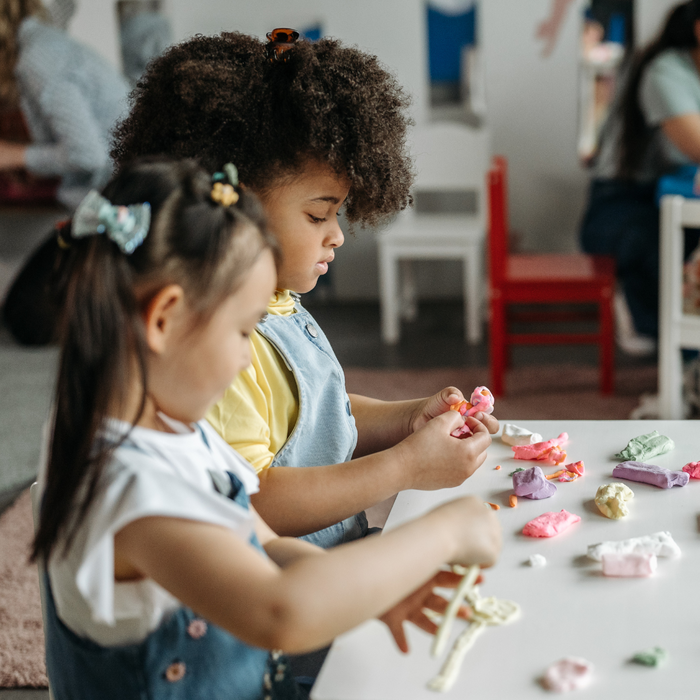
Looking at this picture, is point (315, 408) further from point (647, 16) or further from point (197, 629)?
point (647, 16)

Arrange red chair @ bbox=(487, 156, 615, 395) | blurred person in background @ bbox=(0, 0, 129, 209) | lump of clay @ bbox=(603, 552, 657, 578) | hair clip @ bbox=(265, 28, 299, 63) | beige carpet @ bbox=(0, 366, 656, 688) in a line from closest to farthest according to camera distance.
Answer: lump of clay @ bbox=(603, 552, 657, 578)
hair clip @ bbox=(265, 28, 299, 63)
beige carpet @ bbox=(0, 366, 656, 688)
red chair @ bbox=(487, 156, 615, 395)
blurred person in background @ bbox=(0, 0, 129, 209)

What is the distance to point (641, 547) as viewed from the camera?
0.76 meters

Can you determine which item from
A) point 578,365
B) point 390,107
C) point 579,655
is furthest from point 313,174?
point 578,365

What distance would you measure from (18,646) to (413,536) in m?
1.29

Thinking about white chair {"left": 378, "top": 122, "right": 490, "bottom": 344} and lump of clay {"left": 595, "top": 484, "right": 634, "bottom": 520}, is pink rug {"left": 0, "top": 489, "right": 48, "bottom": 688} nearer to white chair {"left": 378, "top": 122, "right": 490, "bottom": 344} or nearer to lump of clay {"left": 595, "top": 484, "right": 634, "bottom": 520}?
lump of clay {"left": 595, "top": 484, "right": 634, "bottom": 520}

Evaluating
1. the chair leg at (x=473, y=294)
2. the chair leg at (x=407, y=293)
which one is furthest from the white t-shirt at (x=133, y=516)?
the chair leg at (x=407, y=293)

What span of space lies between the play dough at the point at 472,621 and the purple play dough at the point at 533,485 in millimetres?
194

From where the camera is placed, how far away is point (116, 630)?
0.67 metres

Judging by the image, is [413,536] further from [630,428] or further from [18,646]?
[18,646]

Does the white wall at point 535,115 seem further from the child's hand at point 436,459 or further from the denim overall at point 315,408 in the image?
the child's hand at point 436,459

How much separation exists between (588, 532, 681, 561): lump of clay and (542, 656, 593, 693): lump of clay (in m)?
0.16

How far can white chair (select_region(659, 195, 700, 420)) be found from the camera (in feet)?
6.63

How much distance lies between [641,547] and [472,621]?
19 cm

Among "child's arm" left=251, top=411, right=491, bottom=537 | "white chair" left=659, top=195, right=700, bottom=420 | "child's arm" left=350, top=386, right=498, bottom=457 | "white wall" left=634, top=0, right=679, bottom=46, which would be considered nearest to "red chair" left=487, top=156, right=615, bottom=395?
"white chair" left=659, top=195, right=700, bottom=420
